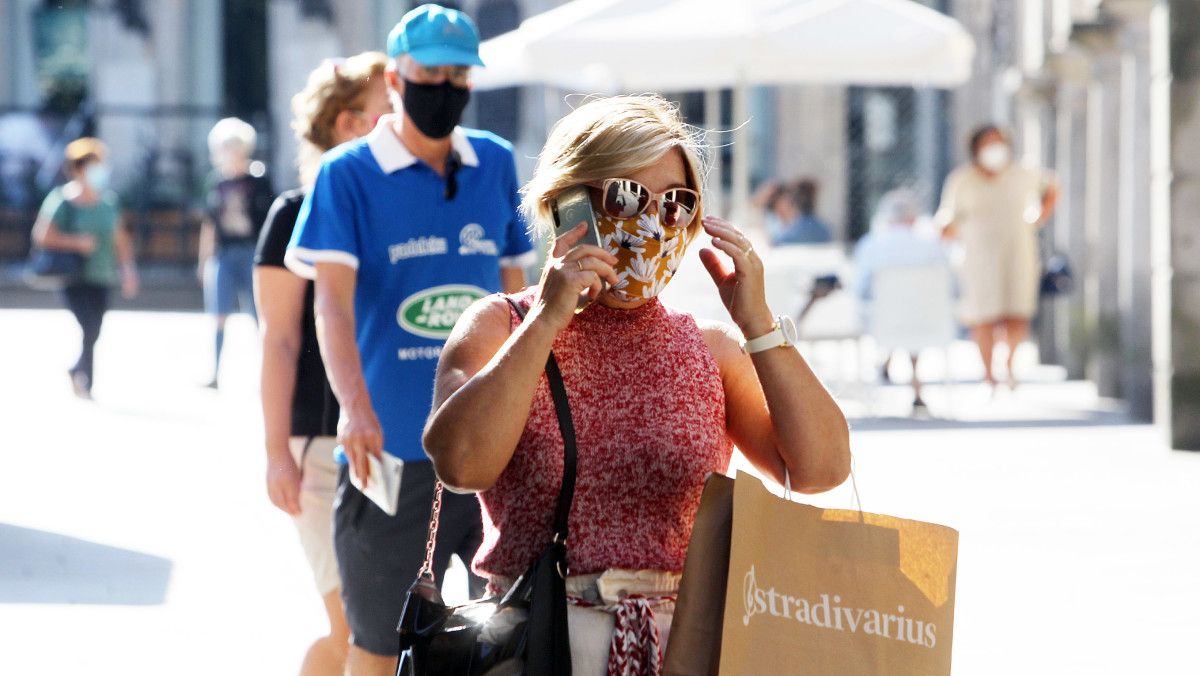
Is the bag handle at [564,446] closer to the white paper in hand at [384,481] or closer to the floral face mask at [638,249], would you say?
the floral face mask at [638,249]

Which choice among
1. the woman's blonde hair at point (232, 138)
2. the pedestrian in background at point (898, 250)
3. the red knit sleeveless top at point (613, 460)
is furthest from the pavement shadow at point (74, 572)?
the pedestrian in background at point (898, 250)

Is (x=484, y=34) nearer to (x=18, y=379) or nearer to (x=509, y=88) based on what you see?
(x=509, y=88)

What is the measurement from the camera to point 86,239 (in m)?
14.6

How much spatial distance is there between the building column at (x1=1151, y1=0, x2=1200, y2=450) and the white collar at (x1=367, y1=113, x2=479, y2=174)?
7.75 m

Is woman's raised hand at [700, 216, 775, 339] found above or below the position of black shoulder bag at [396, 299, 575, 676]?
above

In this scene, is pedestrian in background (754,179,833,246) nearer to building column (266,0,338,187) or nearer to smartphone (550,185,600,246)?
smartphone (550,185,600,246)

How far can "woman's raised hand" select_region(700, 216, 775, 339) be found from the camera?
9.61 feet

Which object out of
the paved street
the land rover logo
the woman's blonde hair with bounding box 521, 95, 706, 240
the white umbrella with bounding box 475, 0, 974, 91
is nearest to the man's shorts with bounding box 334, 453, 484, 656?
the land rover logo

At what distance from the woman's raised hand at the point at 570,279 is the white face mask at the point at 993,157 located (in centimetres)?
1188

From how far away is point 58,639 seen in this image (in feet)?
21.6

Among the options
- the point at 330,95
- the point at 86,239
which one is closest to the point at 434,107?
the point at 330,95

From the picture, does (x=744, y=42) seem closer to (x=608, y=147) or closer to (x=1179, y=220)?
(x=1179, y=220)

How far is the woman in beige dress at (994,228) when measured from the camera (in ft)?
46.9

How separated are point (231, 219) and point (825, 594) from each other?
1200cm
